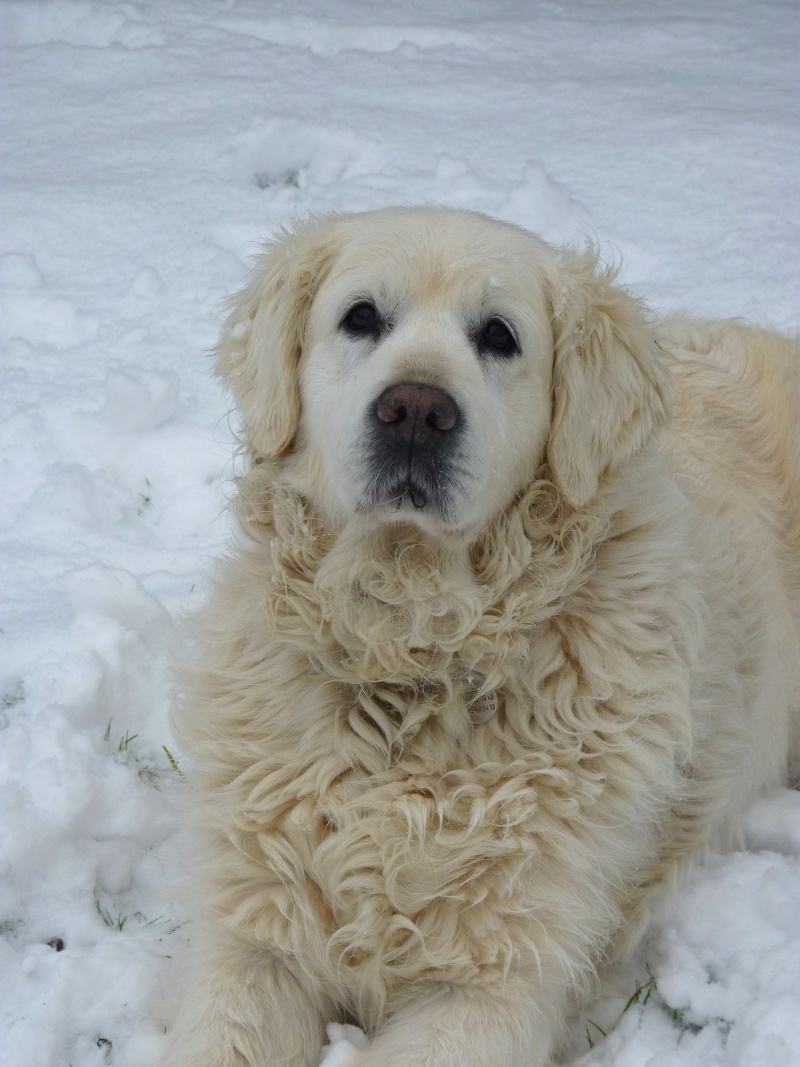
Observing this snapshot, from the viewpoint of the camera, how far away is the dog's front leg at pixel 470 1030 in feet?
8.00

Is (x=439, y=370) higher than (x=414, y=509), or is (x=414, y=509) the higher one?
(x=439, y=370)

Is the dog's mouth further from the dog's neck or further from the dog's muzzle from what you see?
the dog's neck

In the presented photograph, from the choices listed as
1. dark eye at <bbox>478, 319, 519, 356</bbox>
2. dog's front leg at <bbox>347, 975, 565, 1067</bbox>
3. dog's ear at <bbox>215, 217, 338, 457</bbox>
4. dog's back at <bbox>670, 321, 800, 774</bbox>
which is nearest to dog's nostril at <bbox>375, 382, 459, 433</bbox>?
dark eye at <bbox>478, 319, 519, 356</bbox>

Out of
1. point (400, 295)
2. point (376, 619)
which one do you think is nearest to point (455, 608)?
point (376, 619)

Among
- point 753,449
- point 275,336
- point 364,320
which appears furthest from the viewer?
point 753,449

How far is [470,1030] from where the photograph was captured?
247 cm

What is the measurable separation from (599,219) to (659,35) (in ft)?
9.02

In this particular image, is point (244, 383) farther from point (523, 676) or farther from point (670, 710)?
point (670, 710)

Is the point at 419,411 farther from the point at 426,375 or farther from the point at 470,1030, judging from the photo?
the point at 470,1030

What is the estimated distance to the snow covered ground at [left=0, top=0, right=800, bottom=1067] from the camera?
2799mm

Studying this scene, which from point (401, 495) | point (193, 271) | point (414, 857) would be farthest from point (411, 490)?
point (193, 271)

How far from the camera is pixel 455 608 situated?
2.81m

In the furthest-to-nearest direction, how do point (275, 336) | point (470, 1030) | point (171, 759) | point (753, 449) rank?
point (753, 449), point (171, 759), point (275, 336), point (470, 1030)

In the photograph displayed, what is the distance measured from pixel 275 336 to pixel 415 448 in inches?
26.7
